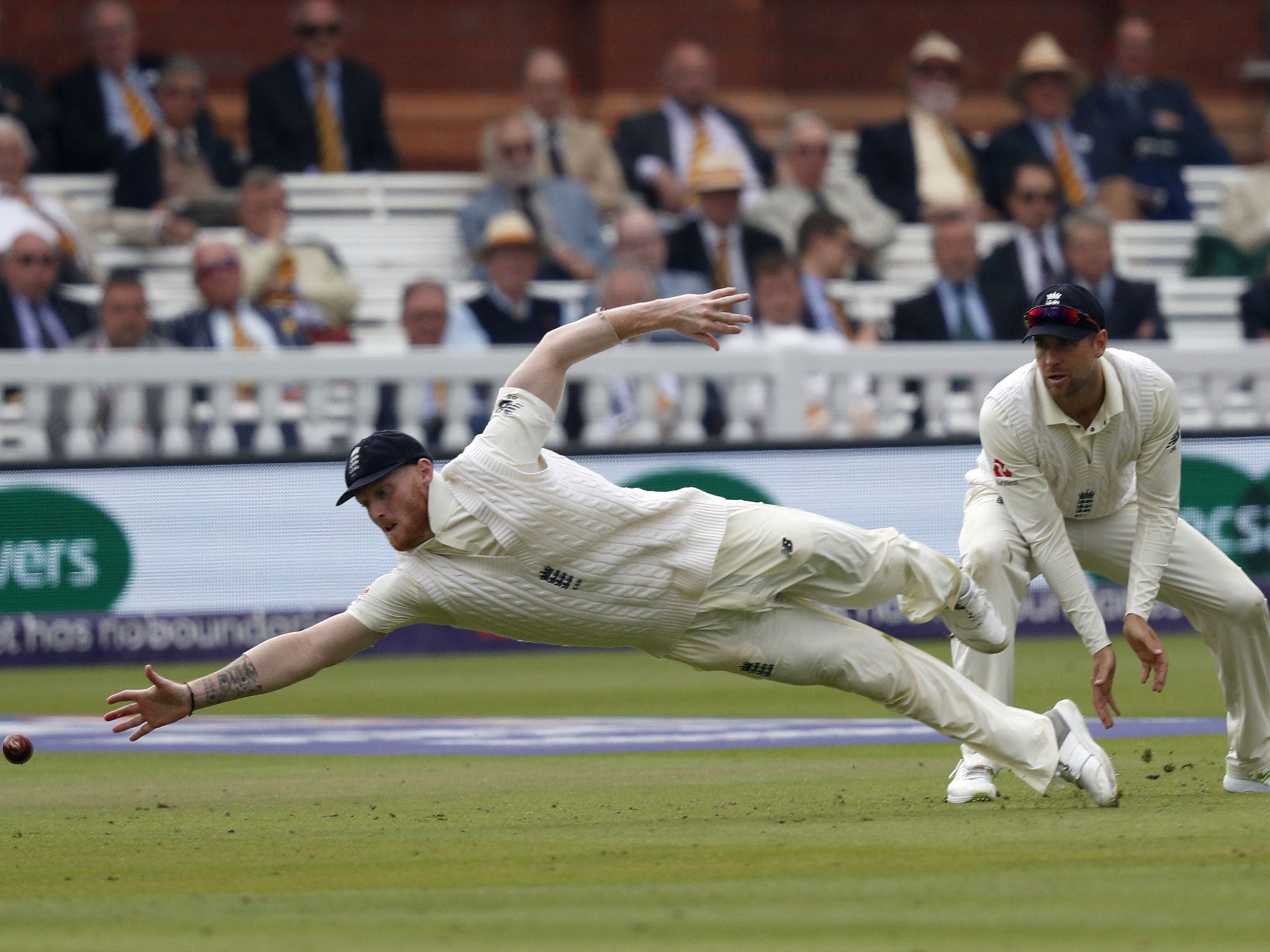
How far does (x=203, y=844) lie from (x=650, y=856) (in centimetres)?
159

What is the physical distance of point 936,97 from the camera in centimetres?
1783

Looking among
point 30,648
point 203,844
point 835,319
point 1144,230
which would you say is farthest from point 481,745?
point 1144,230

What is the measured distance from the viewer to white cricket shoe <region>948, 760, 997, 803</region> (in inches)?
291

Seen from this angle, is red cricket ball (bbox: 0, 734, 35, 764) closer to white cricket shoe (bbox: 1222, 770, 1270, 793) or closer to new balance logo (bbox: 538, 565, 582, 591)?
new balance logo (bbox: 538, 565, 582, 591)

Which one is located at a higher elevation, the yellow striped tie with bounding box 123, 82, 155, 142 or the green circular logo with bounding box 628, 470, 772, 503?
the yellow striped tie with bounding box 123, 82, 155, 142

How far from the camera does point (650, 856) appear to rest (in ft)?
20.9

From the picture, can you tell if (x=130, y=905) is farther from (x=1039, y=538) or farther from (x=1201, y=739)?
(x=1201, y=739)

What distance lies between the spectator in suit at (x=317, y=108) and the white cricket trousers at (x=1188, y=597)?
10.2 meters

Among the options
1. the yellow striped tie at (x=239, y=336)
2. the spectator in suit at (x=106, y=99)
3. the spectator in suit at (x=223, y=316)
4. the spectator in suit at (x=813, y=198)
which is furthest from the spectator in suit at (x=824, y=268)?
the spectator in suit at (x=106, y=99)

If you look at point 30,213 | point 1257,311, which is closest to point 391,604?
point 30,213

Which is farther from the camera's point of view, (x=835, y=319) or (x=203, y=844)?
(x=835, y=319)

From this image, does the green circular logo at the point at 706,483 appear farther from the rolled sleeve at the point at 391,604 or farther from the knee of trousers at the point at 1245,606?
the rolled sleeve at the point at 391,604

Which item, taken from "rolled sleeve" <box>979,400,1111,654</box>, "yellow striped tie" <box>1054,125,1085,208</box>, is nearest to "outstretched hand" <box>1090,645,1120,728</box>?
"rolled sleeve" <box>979,400,1111,654</box>

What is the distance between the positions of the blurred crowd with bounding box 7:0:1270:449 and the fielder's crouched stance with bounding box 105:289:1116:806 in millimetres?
6942
